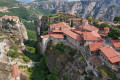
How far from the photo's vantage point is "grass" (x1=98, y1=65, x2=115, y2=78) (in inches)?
1094

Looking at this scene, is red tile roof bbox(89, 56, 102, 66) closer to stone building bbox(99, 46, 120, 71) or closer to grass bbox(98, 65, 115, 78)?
grass bbox(98, 65, 115, 78)

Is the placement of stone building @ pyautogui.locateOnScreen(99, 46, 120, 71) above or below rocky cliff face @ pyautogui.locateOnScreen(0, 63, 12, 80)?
above

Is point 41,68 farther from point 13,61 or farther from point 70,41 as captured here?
point 70,41

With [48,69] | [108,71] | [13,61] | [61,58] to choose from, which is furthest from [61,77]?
[13,61]

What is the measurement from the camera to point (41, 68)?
174 feet

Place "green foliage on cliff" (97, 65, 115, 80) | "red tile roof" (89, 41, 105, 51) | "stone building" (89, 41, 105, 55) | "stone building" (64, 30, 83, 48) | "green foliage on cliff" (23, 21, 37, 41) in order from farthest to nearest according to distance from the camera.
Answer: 1. "green foliage on cliff" (23, 21, 37, 41)
2. "stone building" (64, 30, 83, 48)
3. "red tile roof" (89, 41, 105, 51)
4. "stone building" (89, 41, 105, 55)
5. "green foliage on cliff" (97, 65, 115, 80)

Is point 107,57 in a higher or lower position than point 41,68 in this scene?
higher

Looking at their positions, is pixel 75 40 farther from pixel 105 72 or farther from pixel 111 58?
pixel 105 72

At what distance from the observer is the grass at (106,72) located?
1094 inches

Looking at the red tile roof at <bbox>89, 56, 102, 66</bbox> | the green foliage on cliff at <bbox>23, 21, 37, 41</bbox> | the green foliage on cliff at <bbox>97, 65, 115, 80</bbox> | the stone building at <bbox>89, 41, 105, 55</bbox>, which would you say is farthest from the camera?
the green foliage on cliff at <bbox>23, 21, 37, 41</bbox>

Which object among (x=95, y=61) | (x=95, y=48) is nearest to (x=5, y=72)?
(x=95, y=61)

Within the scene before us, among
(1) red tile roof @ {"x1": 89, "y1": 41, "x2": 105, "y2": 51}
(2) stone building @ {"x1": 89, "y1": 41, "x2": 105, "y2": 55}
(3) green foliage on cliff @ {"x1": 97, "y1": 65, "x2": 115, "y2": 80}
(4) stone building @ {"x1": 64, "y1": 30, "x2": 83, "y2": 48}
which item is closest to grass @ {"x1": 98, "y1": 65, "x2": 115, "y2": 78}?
(3) green foliage on cliff @ {"x1": 97, "y1": 65, "x2": 115, "y2": 80}

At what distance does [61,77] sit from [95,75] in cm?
1547

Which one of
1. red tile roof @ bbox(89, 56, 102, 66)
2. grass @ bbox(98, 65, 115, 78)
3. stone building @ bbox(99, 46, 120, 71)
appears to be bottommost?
grass @ bbox(98, 65, 115, 78)
